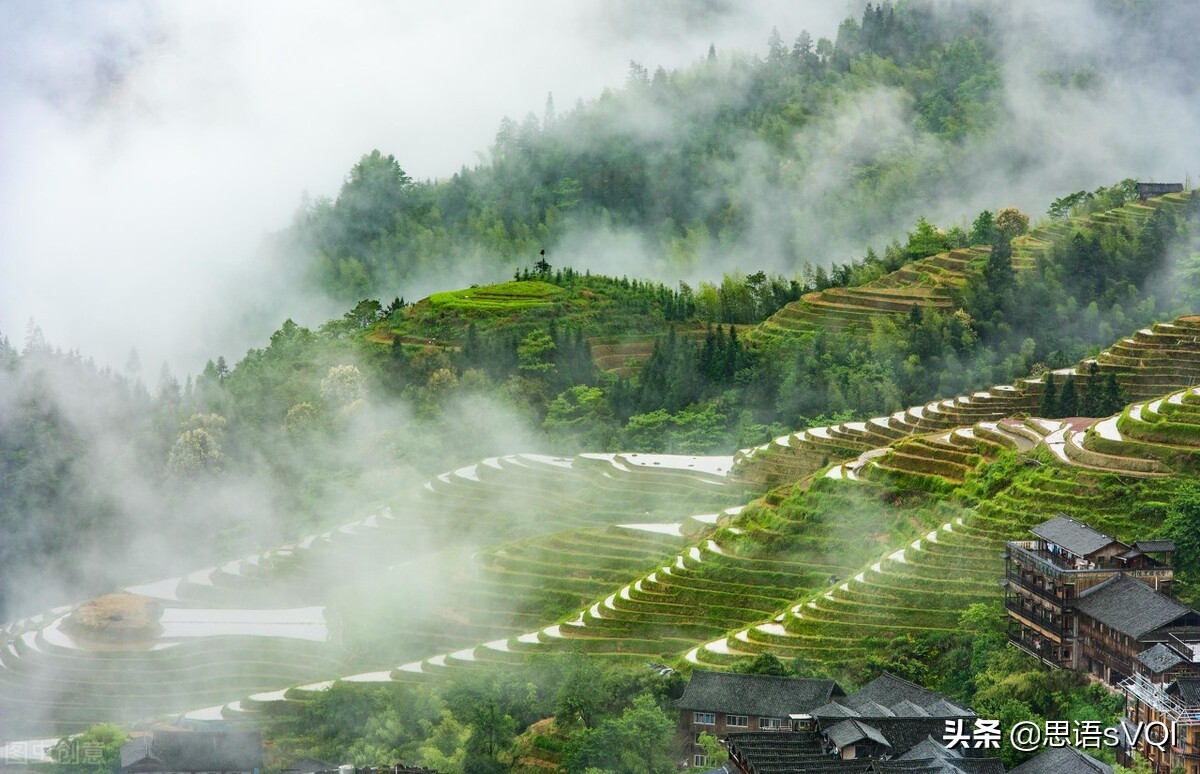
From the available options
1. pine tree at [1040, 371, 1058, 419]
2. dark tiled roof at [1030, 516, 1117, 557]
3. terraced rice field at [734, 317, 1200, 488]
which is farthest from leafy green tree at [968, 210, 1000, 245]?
dark tiled roof at [1030, 516, 1117, 557]

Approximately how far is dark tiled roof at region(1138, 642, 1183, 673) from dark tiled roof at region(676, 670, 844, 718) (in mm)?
5545

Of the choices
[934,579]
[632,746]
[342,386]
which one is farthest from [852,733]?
[342,386]

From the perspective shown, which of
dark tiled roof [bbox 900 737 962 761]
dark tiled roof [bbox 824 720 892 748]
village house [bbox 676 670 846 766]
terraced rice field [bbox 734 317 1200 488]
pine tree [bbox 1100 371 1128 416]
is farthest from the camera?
terraced rice field [bbox 734 317 1200 488]

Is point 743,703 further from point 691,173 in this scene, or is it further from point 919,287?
point 691,173

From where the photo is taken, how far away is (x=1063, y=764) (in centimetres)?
2706

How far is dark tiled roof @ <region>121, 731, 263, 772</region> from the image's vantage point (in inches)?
1313

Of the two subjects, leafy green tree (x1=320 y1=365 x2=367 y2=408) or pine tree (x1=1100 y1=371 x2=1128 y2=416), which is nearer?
pine tree (x1=1100 y1=371 x2=1128 y2=416)

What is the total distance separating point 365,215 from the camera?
84938 millimetres

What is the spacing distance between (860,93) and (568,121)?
45.7 feet

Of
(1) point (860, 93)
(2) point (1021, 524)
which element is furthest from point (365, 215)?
(2) point (1021, 524)

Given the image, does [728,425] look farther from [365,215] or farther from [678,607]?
[365,215]

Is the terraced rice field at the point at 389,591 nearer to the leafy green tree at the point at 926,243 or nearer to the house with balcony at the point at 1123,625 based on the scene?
the house with balcony at the point at 1123,625

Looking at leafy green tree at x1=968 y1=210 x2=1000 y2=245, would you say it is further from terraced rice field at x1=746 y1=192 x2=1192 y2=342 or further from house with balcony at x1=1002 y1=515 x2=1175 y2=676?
house with balcony at x1=1002 y1=515 x2=1175 y2=676

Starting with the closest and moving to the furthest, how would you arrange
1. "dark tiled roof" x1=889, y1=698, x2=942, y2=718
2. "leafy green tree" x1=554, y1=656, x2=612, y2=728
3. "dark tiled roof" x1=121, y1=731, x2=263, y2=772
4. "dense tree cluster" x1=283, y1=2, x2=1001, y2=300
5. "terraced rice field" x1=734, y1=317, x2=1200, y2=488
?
1. "dark tiled roof" x1=889, y1=698, x2=942, y2=718
2. "dark tiled roof" x1=121, y1=731, x2=263, y2=772
3. "leafy green tree" x1=554, y1=656, x2=612, y2=728
4. "terraced rice field" x1=734, y1=317, x2=1200, y2=488
5. "dense tree cluster" x1=283, y1=2, x2=1001, y2=300
